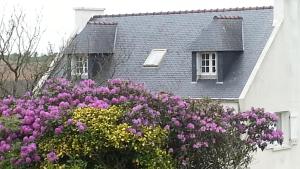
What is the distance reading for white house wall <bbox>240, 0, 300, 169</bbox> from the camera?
84.9ft

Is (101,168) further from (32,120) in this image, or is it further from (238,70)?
(238,70)

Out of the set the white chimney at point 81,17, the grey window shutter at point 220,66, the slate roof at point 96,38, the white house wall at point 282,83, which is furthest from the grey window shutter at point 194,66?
the white chimney at point 81,17

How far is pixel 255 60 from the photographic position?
26.6 meters

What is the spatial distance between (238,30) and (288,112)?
364 centimetres

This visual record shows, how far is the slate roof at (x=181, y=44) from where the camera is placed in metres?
26.9

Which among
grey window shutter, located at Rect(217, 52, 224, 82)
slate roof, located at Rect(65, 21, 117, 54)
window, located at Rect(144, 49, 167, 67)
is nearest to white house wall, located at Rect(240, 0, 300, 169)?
grey window shutter, located at Rect(217, 52, 224, 82)

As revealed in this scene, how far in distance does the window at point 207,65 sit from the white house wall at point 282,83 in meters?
2.15

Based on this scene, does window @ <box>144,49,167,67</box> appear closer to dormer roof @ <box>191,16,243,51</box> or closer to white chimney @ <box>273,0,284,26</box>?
dormer roof @ <box>191,16,243,51</box>

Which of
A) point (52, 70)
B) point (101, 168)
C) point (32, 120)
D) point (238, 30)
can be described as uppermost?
point (238, 30)

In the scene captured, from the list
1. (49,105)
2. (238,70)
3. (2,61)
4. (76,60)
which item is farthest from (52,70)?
(49,105)

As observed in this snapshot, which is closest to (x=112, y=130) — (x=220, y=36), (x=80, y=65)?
(x=220, y=36)

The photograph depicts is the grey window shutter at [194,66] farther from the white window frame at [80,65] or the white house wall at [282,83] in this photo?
the white window frame at [80,65]

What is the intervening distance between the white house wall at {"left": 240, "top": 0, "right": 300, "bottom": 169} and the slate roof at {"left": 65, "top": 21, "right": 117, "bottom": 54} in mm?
7545

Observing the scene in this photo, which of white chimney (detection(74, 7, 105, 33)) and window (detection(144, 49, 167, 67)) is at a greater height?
white chimney (detection(74, 7, 105, 33))
